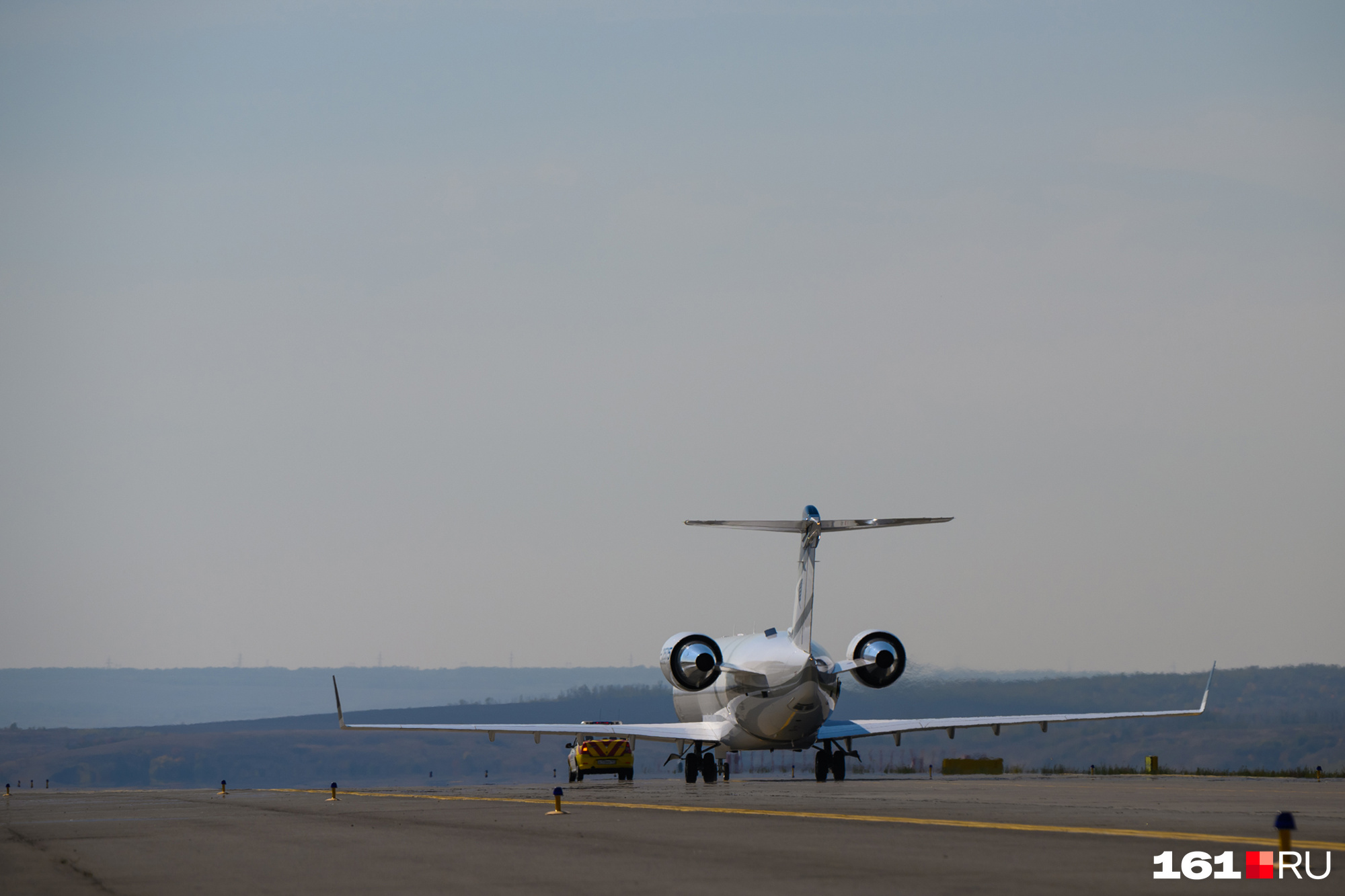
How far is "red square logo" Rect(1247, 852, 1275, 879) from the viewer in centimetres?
1542

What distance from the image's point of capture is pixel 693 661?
51000 mm

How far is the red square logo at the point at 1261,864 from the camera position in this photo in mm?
15422

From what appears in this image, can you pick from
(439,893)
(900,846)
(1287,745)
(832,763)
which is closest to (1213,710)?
(1287,745)

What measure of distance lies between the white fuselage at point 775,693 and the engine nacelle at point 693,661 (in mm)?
797

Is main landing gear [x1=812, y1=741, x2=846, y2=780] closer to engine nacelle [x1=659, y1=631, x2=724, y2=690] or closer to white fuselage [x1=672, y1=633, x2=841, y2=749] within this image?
white fuselage [x1=672, y1=633, x2=841, y2=749]

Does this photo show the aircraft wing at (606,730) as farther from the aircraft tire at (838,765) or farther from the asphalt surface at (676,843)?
the asphalt surface at (676,843)

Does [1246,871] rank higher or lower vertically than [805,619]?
lower

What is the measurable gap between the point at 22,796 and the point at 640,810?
129 feet

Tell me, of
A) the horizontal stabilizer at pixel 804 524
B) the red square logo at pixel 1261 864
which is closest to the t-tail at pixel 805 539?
the horizontal stabilizer at pixel 804 524

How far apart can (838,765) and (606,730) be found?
8.99 metres

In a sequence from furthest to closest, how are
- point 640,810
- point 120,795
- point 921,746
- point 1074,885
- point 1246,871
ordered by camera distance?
1. point 921,746
2. point 120,795
3. point 640,810
4. point 1246,871
5. point 1074,885

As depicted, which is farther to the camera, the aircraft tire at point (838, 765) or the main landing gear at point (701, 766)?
the main landing gear at point (701, 766)

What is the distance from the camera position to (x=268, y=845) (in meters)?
22.5

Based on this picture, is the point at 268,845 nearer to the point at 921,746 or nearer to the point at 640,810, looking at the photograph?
the point at 640,810
